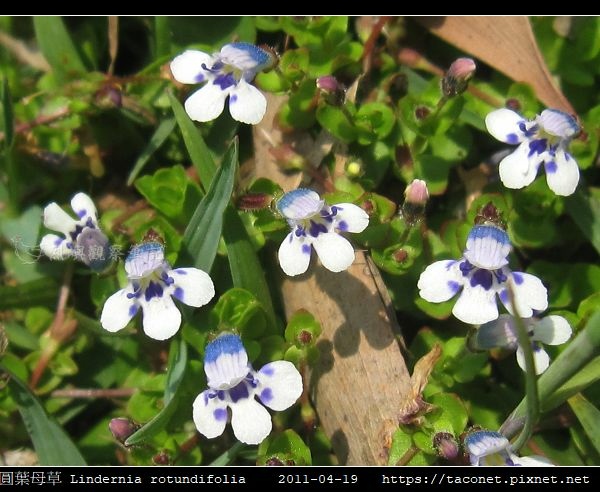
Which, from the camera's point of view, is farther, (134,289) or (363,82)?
(363,82)

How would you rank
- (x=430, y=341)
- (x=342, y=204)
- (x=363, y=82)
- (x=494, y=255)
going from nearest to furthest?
(x=494, y=255) < (x=342, y=204) < (x=430, y=341) < (x=363, y=82)

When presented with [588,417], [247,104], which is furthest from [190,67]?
[588,417]

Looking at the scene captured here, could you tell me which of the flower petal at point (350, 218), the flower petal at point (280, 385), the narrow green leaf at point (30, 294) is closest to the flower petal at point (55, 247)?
the narrow green leaf at point (30, 294)

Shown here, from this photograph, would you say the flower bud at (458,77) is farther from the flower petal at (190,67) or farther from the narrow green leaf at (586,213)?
the flower petal at (190,67)

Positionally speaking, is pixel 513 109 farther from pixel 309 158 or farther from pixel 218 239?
pixel 218 239

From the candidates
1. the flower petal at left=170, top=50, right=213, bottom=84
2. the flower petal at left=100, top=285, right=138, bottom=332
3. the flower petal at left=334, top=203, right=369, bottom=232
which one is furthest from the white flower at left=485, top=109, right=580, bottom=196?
the flower petal at left=100, top=285, right=138, bottom=332

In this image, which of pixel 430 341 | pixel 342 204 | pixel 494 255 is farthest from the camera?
pixel 430 341

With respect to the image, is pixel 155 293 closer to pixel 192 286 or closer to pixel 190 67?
pixel 192 286
